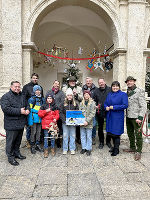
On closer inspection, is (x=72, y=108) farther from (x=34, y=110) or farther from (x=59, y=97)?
(x=34, y=110)

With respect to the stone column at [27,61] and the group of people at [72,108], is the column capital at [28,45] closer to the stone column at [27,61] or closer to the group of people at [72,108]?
the stone column at [27,61]

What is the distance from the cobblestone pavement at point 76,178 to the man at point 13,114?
40 centimetres

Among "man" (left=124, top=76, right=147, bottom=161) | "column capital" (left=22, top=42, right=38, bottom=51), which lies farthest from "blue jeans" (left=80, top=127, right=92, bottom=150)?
"column capital" (left=22, top=42, right=38, bottom=51)

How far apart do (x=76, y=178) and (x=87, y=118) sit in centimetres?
125

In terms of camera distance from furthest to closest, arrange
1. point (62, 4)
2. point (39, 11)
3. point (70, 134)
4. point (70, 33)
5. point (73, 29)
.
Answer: point (70, 33)
point (73, 29)
point (62, 4)
point (39, 11)
point (70, 134)

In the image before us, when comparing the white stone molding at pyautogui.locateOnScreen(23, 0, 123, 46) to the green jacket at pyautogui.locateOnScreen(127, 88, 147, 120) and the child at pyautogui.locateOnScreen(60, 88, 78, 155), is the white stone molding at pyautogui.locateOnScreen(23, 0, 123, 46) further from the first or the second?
the green jacket at pyautogui.locateOnScreen(127, 88, 147, 120)

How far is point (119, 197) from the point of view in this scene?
Answer: 210 centimetres

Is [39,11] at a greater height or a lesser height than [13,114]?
greater

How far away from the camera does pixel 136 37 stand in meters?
5.20

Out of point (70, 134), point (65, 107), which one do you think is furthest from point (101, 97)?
point (70, 134)

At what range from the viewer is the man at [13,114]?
294 cm

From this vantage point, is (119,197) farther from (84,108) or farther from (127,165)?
(84,108)

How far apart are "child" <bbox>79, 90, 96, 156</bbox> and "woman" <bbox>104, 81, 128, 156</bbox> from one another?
352 millimetres

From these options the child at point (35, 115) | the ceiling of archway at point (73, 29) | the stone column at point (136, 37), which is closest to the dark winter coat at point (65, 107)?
the child at point (35, 115)
